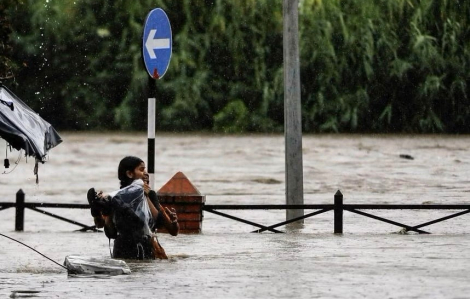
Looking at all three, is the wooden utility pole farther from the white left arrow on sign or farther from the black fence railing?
the white left arrow on sign

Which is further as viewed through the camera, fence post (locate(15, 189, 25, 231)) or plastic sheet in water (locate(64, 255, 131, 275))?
fence post (locate(15, 189, 25, 231))

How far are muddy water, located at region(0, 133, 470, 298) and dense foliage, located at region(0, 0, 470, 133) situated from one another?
46.3 inches

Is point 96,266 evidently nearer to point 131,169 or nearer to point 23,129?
point 131,169

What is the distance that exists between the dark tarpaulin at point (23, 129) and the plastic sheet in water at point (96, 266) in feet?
3.81

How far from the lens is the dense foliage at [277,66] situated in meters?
44.4

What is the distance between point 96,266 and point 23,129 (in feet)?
5.24

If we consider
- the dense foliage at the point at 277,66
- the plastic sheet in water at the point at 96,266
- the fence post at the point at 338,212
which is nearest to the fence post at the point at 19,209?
the fence post at the point at 338,212

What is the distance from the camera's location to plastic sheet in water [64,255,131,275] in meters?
12.9

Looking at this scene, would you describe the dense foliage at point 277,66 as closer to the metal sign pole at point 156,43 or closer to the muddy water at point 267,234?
the muddy water at point 267,234

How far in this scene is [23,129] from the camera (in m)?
12.5

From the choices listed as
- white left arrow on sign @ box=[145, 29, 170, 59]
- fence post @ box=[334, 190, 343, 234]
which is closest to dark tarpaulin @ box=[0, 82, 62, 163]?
white left arrow on sign @ box=[145, 29, 170, 59]

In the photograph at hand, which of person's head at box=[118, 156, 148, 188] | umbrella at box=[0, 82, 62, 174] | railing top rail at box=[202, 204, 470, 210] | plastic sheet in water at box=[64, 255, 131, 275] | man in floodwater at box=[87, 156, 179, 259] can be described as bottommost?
plastic sheet in water at box=[64, 255, 131, 275]

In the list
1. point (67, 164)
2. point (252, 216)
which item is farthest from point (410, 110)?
point (252, 216)

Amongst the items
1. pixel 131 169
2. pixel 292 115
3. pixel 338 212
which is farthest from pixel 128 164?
pixel 292 115
